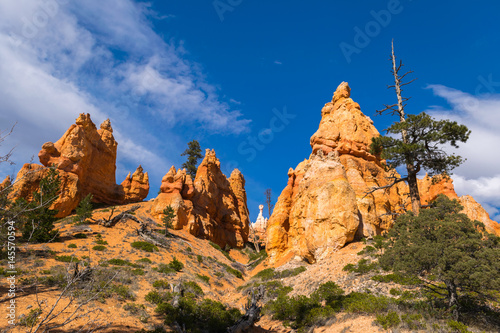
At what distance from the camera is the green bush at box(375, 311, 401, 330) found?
416 inches

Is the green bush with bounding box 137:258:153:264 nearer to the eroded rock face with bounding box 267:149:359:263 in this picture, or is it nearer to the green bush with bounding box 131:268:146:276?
the green bush with bounding box 131:268:146:276

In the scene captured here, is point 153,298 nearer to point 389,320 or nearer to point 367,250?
point 389,320

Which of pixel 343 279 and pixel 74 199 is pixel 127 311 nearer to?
pixel 343 279

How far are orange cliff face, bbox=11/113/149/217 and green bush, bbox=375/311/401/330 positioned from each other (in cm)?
3621

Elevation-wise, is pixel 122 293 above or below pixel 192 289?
above

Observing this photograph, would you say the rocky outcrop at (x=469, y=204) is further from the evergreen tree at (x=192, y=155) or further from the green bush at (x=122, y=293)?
the evergreen tree at (x=192, y=155)

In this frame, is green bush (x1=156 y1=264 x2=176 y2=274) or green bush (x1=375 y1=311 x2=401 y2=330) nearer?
green bush (x1=375 y1=311 x2=401 y2=330)

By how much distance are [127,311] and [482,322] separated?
16.0 metres

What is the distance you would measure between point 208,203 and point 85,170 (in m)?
22.0

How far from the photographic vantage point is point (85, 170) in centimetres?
4181

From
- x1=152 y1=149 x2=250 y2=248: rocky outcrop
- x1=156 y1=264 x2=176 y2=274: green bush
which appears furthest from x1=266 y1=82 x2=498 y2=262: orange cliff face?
x1=152 y1=149 x2=250 y2=248: rocky outcrop

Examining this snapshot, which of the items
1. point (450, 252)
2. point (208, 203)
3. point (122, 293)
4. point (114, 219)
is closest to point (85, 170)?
point (114, 219)

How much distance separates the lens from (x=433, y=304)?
1166cm

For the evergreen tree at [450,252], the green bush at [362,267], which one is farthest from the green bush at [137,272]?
the evergreen tree at [450,252]
